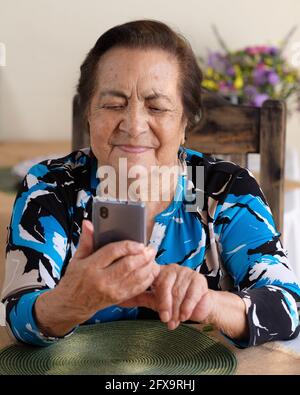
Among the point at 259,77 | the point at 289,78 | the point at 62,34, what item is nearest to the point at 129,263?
the point at 259,77

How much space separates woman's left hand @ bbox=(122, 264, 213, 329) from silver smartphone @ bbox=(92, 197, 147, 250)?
0.33ft

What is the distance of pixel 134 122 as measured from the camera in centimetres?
116

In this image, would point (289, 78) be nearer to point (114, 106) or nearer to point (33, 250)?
point (114, 106)

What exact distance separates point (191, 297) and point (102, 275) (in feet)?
0.49

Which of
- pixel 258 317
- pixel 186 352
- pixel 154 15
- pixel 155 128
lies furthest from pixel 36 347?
pixel 154 15

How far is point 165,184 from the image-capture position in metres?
1.23

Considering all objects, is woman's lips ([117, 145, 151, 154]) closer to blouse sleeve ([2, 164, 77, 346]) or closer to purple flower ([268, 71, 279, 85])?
blouse sleeve ([2, 164, 77, 346])

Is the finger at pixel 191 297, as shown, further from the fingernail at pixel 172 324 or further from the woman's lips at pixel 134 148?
the woman's lips at pixel 134 148

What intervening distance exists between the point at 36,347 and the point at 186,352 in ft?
0.72

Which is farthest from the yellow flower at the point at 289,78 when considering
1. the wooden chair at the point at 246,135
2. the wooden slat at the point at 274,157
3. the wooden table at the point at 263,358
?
the wooden table at the point at 263,358

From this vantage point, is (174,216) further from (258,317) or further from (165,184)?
(258,317)

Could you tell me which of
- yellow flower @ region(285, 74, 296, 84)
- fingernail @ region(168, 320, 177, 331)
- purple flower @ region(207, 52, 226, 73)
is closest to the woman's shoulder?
fingernail @ region(168, 320, 177, 331)

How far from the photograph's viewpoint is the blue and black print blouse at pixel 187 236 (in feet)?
3.44

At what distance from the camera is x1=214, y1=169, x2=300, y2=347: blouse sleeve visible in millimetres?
1005
